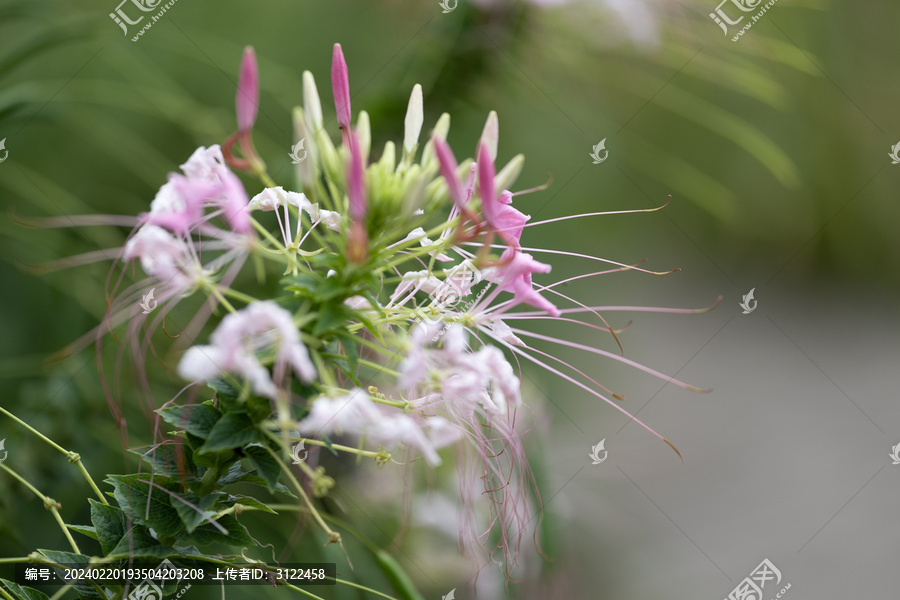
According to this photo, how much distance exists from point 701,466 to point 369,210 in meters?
3.04

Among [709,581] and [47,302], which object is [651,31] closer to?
[47,302]

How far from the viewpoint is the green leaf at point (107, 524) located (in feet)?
1.83

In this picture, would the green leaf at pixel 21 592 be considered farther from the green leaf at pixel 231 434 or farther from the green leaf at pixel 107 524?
the green leaf at pixel 231 434

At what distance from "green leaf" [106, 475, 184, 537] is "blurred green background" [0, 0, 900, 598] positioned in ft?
1.19

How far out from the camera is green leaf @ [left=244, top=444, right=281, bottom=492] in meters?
0.53

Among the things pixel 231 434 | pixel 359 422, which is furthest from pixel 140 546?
pixel 359 422

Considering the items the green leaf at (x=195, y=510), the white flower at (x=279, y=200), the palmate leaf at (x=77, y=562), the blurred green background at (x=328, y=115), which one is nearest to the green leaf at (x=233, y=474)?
the green leaf at (x=195, y=510)

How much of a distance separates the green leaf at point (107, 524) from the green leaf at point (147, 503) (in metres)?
0.03

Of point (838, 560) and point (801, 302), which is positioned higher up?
point (801, 302)

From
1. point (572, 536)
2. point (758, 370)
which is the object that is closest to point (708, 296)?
point (758, 370)

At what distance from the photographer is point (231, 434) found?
20.0 inches

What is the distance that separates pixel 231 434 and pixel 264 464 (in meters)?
0.05

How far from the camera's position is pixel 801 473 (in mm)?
3139

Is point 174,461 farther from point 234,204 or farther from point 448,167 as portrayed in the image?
point 448,167
